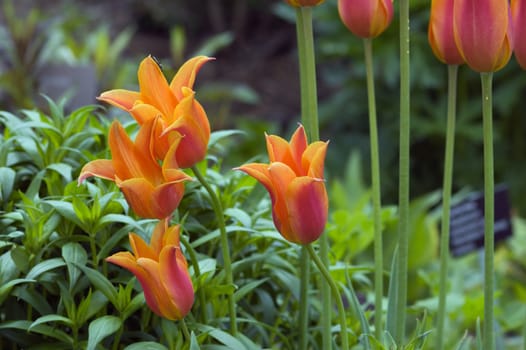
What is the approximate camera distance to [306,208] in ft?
2.13

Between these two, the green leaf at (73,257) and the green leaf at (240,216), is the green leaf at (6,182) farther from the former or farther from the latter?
the green leaf at (240,216)

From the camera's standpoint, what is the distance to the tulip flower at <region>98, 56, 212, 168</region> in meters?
0.66

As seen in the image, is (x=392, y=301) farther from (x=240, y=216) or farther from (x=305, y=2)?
(x=305, y=2)

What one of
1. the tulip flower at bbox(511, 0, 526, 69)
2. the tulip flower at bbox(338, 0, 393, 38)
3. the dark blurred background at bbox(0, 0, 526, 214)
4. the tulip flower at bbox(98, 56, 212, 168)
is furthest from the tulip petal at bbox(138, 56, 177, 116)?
the dark blurred background at bbox(0, 0, 526, 214)

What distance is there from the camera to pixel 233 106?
4.79 m

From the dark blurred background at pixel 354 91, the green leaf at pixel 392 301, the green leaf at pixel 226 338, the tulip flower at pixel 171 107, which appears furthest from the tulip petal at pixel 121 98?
the dark blurred background at pixel 354 91

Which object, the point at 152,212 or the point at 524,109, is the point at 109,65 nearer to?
the point at 524,109

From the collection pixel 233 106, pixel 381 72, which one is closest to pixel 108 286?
pixel 381 72

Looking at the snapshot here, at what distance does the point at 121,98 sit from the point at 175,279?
153 millimetres

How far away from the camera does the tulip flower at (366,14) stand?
780 mm

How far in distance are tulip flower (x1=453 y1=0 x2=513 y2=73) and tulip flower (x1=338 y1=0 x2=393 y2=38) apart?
0.08m

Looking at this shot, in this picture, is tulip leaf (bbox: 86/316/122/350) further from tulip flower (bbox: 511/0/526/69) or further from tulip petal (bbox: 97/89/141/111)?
tulip flower (bbox: 511/0/526/69)

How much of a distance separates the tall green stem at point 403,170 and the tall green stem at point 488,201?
7 centimetres

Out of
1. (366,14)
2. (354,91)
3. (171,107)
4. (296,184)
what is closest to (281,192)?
(296,184)
